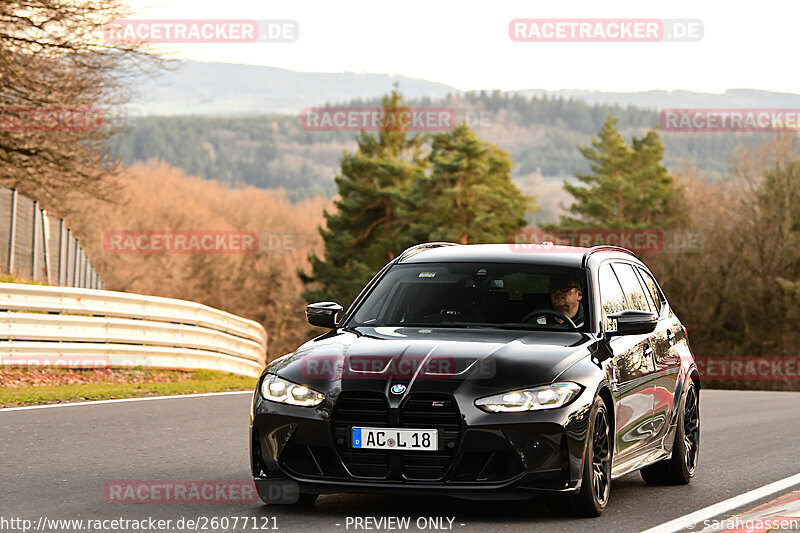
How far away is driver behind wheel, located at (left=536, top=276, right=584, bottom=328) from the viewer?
8227 mm

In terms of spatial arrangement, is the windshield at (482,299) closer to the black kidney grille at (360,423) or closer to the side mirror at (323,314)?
the side mirror at (323,314)

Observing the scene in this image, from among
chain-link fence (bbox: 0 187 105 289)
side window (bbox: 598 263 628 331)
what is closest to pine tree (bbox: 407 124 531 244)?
chain-link fence (bbox: 0 187 105 289)

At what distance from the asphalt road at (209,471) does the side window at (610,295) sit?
4.10 ft

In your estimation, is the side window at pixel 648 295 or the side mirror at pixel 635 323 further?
the side window at pixel 648 295

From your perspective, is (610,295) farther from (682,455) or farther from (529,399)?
(529,399)

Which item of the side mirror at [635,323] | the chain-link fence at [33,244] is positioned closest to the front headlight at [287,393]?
the side mirror at [635,323]

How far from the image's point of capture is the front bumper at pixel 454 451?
22.3ft

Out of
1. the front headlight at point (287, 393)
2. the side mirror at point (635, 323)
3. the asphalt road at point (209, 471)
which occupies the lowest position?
the asphalt road at point (209, 471)

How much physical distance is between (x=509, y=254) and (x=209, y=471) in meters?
2.72

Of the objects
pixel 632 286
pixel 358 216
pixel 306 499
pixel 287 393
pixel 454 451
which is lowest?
pixel 358 216

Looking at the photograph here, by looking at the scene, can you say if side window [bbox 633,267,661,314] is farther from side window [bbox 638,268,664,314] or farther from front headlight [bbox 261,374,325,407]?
front headlight [bbox 261,374,325,407]

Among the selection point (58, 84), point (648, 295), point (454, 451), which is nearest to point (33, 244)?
point (58, 84)

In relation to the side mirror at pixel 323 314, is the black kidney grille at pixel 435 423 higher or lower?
lower

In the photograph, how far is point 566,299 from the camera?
835 centimetres
